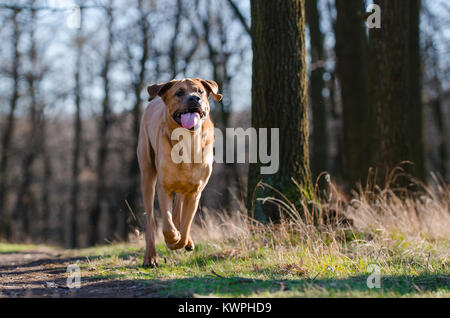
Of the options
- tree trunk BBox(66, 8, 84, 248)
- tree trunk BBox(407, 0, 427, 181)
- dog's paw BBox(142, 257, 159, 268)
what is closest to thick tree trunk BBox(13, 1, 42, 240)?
tree trunk BBox(66, 8, 84, 248)

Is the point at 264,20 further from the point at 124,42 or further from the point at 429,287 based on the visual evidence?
the point at 124,42

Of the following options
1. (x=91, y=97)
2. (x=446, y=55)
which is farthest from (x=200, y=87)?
(x=446, y=55)

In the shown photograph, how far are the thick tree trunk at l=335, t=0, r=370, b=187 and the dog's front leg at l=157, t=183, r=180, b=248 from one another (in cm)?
742

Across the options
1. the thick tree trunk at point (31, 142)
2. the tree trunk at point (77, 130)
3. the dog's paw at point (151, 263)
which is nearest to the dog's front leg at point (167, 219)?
the dog's paw at point (151, 263)

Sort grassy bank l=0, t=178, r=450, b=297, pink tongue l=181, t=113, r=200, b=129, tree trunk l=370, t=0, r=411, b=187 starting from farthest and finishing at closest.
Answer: tree trunk l=370, t=0, r=411, b=187 < pink tongue l=181, t=113, r=200, b=129 < grassy bank l=0, t=178, r=450, b=297

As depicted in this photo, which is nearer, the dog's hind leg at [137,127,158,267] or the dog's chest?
the dog's chest

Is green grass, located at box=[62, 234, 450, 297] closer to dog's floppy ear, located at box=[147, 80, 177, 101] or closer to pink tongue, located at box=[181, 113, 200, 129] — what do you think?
pink tongue, located at box=[181, 113, 200, 129]

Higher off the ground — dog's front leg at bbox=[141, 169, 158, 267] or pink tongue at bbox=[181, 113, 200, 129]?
pink tongue at bbox=[181, 113, 200, 129]

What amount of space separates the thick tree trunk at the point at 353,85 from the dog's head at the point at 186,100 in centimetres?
725

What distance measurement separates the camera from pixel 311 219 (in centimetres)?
673

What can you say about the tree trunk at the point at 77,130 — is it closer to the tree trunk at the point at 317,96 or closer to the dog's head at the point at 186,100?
the tree trunk at the point at 317,96

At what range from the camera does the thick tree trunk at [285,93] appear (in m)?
7.06

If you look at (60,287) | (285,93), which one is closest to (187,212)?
(60,287)

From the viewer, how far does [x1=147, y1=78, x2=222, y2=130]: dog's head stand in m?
5.38
